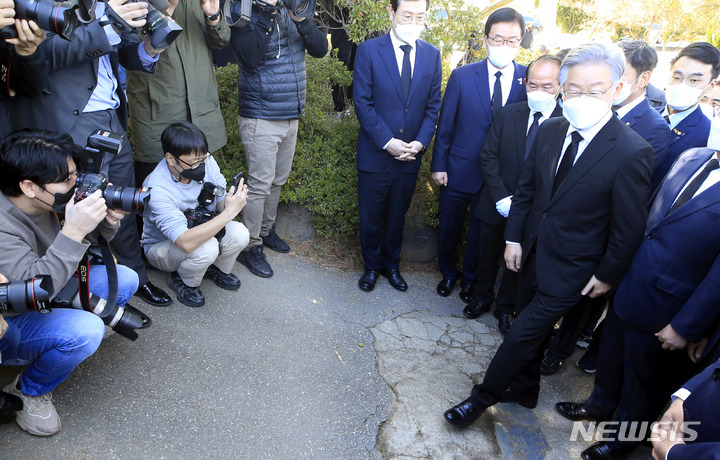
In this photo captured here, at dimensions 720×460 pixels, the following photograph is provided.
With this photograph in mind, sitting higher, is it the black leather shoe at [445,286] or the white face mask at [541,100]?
the white face mask at [541,100]

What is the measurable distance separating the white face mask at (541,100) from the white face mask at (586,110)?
37.2 inches

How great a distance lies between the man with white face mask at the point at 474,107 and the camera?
3.87m

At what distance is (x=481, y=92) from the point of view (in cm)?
396

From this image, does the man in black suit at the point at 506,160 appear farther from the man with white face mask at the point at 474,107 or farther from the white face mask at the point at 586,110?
the white face mask at the point at 586,110

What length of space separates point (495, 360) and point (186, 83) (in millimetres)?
2721

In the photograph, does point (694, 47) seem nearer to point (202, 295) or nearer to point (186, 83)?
point (186, 83)

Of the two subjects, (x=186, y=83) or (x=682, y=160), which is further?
(x=186, y=83)

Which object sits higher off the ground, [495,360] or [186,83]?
[186,83]

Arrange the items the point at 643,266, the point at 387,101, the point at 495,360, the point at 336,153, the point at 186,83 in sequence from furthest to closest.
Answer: the point at 336,153 → the point at 387,101 → the point at 186,83 → the point at 495,360 → the point at 643,266

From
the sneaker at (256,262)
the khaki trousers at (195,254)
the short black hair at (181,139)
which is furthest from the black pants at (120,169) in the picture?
the sneaker at (256,262)

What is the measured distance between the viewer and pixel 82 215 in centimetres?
234

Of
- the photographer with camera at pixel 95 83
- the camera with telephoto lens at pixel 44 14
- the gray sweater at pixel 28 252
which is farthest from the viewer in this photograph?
the photographer with camera at pixel 95 83

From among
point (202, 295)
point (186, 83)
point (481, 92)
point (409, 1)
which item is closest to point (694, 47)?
point (481, 92)

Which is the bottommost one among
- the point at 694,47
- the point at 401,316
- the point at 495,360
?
the point at 401,316
